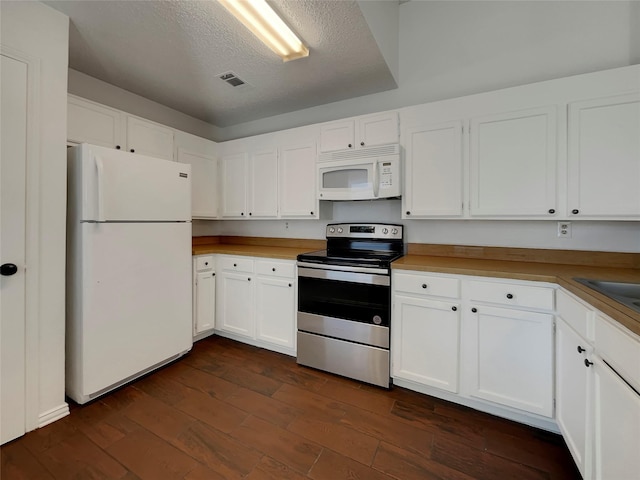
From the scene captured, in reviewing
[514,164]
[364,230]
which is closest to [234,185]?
[364,230]

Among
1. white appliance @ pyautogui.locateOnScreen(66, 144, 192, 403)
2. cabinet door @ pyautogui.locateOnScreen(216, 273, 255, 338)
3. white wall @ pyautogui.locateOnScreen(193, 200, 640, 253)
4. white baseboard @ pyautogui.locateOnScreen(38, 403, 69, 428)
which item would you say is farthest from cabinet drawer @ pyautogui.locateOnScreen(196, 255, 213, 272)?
white baseboard @ pyautogui.locateOnScreen(38, 403, 69, 428)

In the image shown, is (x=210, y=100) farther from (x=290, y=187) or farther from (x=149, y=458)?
(x=149, y=458)

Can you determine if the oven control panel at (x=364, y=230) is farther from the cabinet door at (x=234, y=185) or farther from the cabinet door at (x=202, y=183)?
the cabinet door at (x=202, y=183)

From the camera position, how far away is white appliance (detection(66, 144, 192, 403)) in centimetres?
179

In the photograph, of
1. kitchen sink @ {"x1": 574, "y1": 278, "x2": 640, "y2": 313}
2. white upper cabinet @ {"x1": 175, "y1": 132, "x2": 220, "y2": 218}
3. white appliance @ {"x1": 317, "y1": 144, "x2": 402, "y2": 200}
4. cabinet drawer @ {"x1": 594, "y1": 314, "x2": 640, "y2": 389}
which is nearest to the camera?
cabinet drawer @ {"x1": 594, "y1": 314, "x2": 640, "y2": 389}

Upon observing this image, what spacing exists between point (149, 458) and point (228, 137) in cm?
344

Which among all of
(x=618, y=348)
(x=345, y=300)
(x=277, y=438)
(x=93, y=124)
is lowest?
(x=277, y=438)

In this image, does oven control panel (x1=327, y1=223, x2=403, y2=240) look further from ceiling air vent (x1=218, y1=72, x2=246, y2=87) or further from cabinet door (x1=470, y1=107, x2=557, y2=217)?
ceiling air vent (x1=218, y1=72, x2=246, y2=87)

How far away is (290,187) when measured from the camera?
2826mm

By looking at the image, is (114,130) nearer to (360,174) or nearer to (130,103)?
(130,103)

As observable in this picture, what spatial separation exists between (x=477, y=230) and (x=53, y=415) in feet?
10.6

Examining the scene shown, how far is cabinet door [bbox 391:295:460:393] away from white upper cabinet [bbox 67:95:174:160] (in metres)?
2.62

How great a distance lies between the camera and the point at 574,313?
130cm

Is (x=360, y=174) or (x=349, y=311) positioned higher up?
(x=360, y=174)
